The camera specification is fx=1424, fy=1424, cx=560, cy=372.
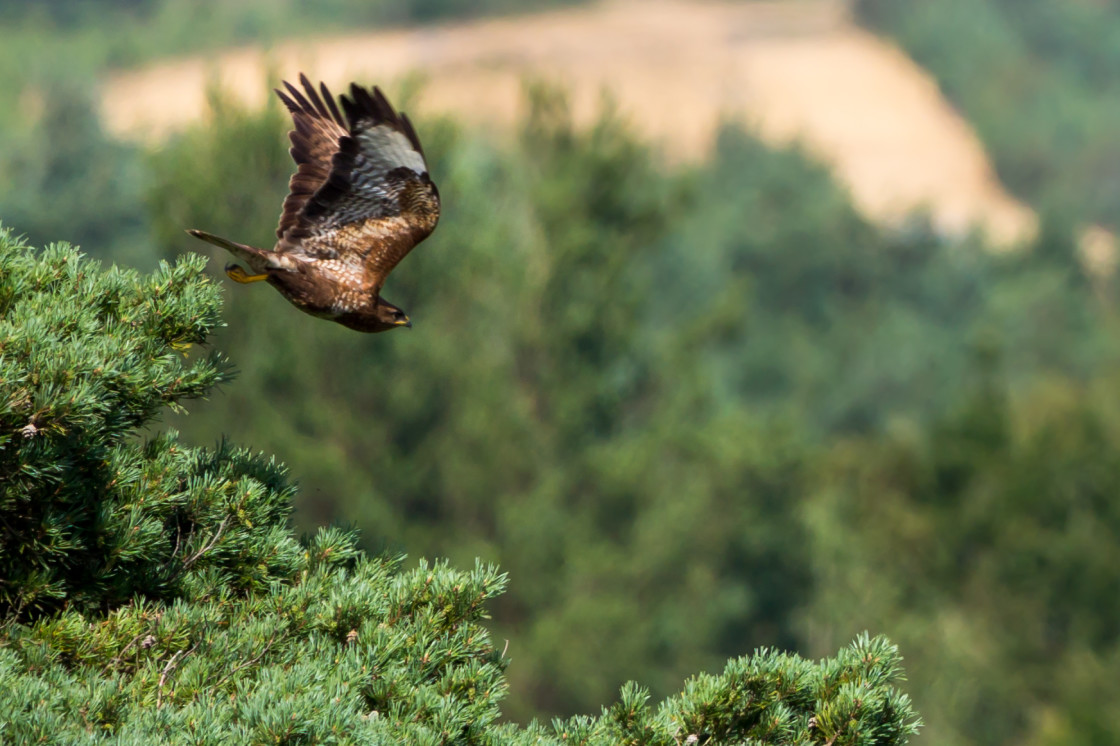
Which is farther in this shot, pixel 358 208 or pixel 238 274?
pixel 358 208

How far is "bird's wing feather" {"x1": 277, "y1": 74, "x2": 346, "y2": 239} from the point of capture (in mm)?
6535

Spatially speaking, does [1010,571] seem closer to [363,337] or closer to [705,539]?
[705,539]

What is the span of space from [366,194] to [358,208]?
0.24ft

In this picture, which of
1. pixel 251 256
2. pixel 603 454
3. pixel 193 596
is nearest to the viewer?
pixel 193 596

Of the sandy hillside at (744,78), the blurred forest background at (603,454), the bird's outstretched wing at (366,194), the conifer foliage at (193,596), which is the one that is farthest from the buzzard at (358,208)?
the sandy hillside at (744,78)

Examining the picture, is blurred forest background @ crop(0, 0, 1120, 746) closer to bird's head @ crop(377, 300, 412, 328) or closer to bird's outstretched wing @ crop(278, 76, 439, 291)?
bird's head @ crop(377, 300, 412, 328)

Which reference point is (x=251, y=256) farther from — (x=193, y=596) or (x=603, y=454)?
(x=603, y=454)

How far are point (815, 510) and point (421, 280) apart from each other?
10.7m

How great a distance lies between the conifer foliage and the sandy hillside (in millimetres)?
76346

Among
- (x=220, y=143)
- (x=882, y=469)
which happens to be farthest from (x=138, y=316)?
(x=882, y=469)

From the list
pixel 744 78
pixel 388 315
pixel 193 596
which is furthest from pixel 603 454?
pixel 744 78

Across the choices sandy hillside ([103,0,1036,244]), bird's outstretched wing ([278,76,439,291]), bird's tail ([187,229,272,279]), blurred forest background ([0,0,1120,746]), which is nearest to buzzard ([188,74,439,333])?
bird's outstretched wing ([278,76,439,291])

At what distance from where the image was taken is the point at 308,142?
664 cm

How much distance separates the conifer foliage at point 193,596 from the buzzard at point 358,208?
1444 mm
